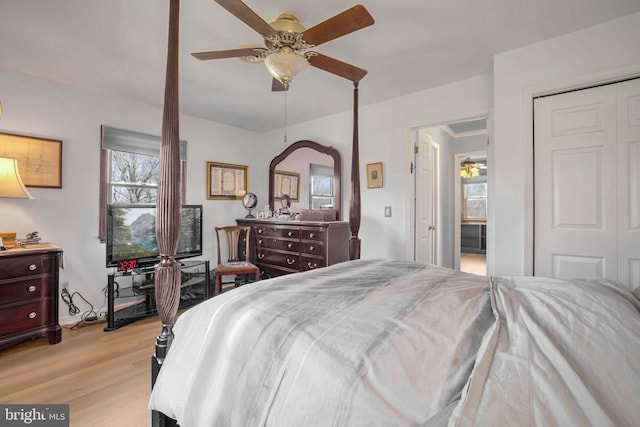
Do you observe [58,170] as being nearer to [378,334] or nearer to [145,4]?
[145,4]

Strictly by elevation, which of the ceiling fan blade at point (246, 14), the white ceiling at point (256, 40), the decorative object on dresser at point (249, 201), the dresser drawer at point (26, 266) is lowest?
the dresser drawer at point (26, 266)

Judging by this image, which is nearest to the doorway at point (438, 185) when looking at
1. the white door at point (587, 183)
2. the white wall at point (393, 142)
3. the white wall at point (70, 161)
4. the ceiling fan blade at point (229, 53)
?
the white wall at point (393, 142)

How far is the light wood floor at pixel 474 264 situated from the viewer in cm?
557

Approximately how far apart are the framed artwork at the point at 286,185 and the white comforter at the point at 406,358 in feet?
10.7

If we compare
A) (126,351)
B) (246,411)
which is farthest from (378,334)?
(126,351)

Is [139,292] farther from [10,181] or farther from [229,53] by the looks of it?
[229,53]

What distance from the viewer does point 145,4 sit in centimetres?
186

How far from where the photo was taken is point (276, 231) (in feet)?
12.8

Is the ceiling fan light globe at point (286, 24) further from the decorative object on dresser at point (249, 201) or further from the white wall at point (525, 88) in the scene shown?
the decorative object on dresser at point (249, 201)

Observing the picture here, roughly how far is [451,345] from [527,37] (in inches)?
99.1

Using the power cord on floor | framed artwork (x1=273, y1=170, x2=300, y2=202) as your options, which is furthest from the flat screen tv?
framed artwork (x1=273, y1=170, x2=300, y2=202)

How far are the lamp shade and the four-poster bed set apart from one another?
2142mm

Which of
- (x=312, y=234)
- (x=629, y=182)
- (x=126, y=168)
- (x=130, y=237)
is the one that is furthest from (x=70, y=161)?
(x=629, y=182)

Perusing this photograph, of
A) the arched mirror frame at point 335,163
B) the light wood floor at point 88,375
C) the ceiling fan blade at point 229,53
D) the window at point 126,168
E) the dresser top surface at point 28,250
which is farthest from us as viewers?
the arched mirror frame at point 335,163
